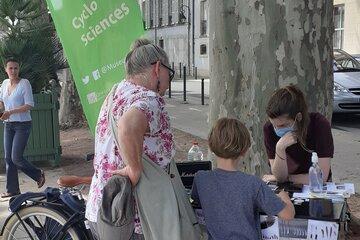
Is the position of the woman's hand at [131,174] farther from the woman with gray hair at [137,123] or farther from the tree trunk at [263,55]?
the tree trunk at [263,55]

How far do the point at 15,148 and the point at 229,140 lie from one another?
428cm

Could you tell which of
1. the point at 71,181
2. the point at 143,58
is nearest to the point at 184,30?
the point at 71,181

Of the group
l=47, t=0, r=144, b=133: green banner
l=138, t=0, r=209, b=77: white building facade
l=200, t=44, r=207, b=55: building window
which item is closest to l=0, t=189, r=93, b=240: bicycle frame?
l=47, t=0, r=144, b=133: green banner

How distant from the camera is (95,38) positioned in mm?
5332

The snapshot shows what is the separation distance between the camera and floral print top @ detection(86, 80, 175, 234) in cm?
284

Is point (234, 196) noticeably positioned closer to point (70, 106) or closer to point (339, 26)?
point (70, 106)

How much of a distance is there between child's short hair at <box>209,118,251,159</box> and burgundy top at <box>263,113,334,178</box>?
2.73ft

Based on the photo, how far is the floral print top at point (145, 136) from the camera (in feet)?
9.33

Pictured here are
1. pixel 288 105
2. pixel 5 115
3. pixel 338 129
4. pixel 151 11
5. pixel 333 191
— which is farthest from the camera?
pixel 151 11

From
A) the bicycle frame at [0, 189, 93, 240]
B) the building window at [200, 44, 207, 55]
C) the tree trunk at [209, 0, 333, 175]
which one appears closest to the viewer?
the bicycle frame at [0, 189, 93, 240]

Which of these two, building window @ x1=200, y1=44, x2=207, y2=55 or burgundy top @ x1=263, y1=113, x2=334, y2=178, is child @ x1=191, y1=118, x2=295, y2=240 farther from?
building window @ x1=200, y1=44, x2=207, y2=55

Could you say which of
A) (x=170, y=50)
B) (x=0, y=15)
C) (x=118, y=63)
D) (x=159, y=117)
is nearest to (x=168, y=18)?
(x=170, y=50)

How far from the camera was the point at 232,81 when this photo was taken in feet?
14.2

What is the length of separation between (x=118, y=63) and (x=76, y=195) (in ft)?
6.65
